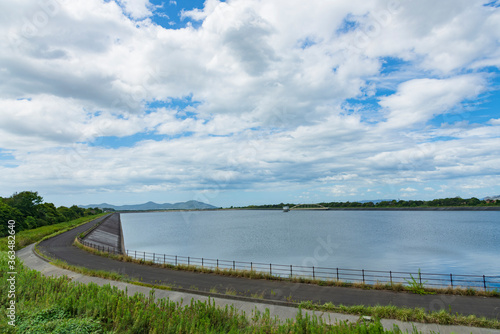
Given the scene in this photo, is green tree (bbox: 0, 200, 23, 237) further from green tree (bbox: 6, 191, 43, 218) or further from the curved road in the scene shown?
the curved road

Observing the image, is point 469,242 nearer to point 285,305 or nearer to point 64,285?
point 285,305

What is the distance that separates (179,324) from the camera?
904cm

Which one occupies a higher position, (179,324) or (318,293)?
(179,324)

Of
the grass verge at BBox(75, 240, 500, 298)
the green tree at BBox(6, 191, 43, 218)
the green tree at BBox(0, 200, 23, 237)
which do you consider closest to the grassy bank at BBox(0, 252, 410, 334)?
the grass verge at BBox(75, 240, 500, 298)

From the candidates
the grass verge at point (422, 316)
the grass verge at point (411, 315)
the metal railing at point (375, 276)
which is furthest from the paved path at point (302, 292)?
the grass verge at point (422, 316)

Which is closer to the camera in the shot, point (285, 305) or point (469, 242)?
point (285, 305)

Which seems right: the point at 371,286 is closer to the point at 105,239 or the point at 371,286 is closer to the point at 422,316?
the point at 422,316

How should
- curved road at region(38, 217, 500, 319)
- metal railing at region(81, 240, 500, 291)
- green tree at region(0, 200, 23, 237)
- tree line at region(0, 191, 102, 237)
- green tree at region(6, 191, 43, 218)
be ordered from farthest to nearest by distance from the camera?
green tree at region(6, 191, 43, 218) → tree line at region(0, 191, 102, 237) → green tree at region(0, 200, 23, 237) → metal railing at region(81, 240, 500, 291) → curved road at region(38, 217, 500, 319)

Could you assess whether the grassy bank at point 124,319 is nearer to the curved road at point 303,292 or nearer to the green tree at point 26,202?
the curved road at point 303,292

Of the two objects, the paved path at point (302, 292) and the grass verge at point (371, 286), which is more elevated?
the grass verge at point (371, 286)

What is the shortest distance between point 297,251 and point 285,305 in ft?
123

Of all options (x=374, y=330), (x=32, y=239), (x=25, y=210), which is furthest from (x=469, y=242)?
(x=25, y=210)

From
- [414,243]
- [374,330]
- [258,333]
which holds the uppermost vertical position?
[374,330]

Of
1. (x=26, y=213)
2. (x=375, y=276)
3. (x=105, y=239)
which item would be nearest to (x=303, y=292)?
(x=375, y=276)
